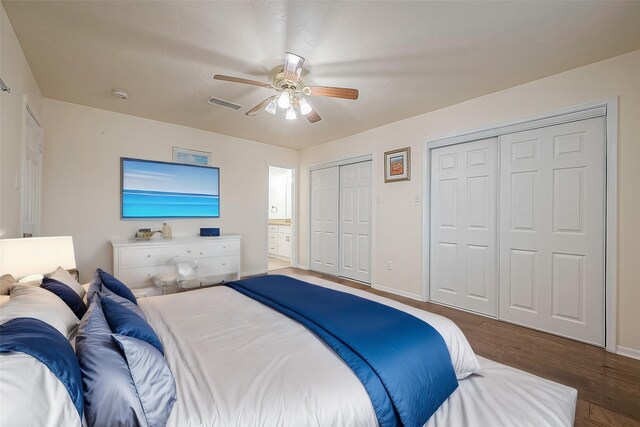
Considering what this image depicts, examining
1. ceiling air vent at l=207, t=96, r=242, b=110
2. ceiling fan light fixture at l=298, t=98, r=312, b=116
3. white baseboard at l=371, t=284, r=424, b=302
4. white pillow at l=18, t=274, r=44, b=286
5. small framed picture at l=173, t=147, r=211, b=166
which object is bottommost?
Answer: white baseboard at l=371, t=284, r=424, b=302

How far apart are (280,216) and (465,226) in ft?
15.8

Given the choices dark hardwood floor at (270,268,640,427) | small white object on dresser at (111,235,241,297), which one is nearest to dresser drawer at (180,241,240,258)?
small white object on dresser at (111,235,241,297)

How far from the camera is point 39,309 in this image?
107 cm

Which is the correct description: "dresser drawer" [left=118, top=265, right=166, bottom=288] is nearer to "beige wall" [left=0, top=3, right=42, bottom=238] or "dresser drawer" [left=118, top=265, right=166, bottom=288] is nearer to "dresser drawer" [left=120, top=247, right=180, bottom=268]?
"dresser drawer" [left=120, top=247, right=180, bottom=268]

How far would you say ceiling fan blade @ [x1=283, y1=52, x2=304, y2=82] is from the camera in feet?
6.48

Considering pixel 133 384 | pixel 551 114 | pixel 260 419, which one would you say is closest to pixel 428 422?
pixel 260 419

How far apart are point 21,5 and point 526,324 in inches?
191

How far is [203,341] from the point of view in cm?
138

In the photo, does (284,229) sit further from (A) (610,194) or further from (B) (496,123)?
(A) (610,194)

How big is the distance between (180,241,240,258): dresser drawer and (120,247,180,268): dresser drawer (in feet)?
0.43

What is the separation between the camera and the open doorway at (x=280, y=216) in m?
6.62

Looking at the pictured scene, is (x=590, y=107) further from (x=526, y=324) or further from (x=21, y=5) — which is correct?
(x=21, y=5)

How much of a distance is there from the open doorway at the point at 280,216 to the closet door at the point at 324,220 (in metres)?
1.26

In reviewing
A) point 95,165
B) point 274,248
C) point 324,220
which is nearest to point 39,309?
point 95,165
